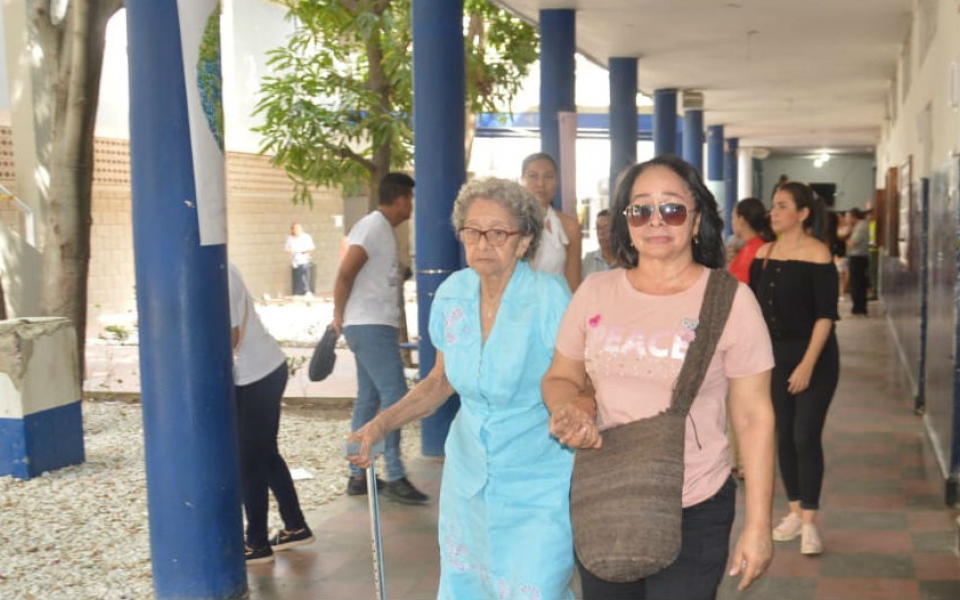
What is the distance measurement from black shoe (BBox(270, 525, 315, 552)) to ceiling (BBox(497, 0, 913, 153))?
25.2ft

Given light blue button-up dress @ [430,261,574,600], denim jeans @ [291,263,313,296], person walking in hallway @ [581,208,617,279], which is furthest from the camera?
denim jeans @ [291,263,313,296]

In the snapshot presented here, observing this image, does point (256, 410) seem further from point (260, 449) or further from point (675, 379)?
point (675, 379)

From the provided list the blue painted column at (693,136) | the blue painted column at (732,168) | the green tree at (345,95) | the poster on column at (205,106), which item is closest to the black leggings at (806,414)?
the poster on column at (205,106)

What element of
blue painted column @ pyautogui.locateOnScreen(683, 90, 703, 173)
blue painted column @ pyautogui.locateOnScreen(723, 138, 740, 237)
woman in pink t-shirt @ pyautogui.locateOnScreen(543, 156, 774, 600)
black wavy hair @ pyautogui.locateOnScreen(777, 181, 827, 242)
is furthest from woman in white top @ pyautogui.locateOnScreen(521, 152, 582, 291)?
blue painted column @ pyautogui.locateOnScreen(723, 138, 740, 237)

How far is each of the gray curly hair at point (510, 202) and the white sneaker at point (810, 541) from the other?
3006mm

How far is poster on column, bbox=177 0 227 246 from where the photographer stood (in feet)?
16.0

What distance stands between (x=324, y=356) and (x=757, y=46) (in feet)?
35.2

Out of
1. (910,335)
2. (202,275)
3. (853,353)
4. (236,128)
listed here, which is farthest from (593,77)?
(202,275)

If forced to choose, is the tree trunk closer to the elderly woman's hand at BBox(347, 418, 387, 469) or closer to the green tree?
the green tree

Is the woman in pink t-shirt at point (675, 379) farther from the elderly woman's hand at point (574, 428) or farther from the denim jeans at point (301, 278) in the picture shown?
the denim jeans at point (301, 278)

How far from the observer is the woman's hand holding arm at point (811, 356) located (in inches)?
224

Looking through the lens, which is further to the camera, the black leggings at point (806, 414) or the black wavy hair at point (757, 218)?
the black wavy hair at point (757, 218)

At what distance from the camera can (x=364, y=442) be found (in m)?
3.53

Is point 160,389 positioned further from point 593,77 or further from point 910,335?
point 593,77
